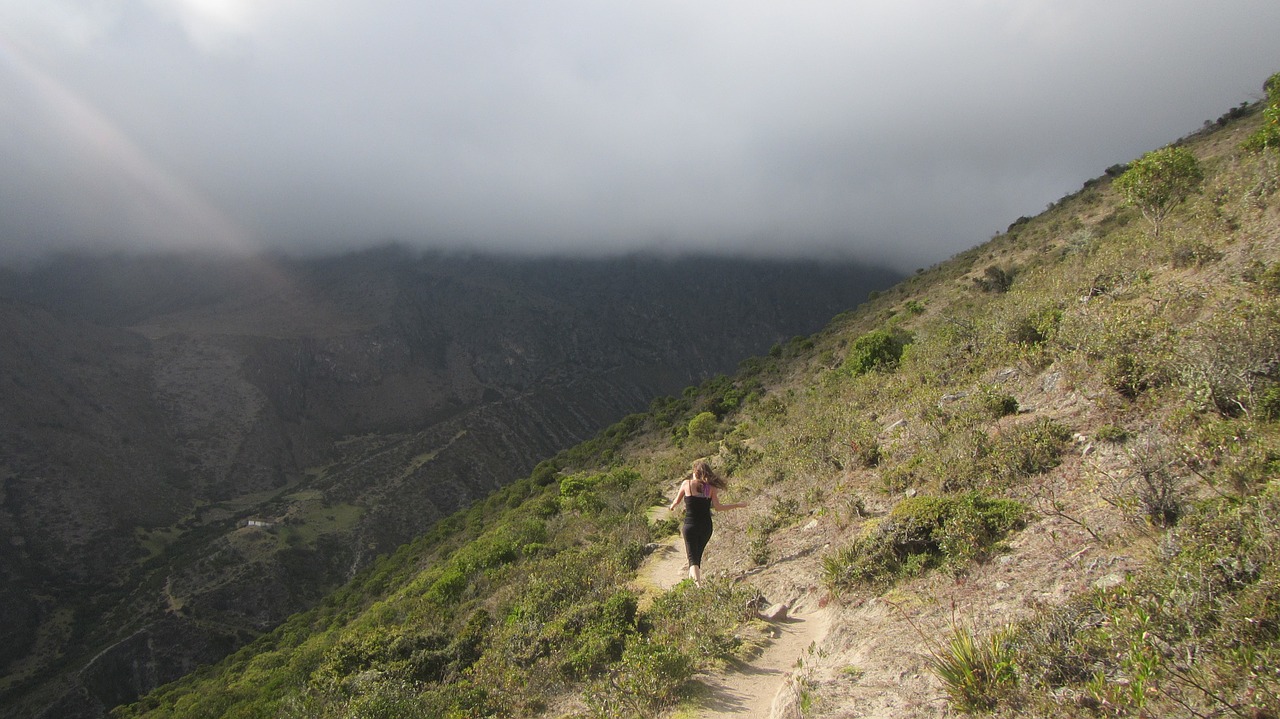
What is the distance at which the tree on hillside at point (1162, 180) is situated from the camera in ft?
48.5

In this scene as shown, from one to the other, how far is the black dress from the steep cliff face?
2421 inches

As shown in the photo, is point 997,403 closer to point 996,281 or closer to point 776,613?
point 776,613

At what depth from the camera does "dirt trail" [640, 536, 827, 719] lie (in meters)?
4.90

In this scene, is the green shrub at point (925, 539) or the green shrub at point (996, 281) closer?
the green shrub at point (925, 539)

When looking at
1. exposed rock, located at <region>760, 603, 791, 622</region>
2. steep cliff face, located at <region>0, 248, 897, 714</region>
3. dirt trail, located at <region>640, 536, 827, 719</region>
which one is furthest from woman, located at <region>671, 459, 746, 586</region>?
steep cliff face, located at <region>0, 248, 897, 714</region>

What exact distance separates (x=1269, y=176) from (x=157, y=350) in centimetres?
13225

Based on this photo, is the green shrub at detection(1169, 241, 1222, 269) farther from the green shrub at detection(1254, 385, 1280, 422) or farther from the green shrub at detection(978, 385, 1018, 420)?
the green shrub at detection(1254, 385, 1280, 422)

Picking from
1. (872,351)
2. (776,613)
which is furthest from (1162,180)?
(776,613)

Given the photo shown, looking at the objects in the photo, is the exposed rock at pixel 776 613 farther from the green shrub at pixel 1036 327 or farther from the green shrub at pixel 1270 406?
the green shrub at pixel 1036 327

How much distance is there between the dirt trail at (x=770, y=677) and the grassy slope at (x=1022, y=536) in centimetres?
25

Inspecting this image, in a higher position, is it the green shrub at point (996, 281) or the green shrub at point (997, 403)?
the green shrub at point (996, 281)

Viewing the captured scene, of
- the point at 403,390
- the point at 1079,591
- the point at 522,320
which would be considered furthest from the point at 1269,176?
the point at 522,320

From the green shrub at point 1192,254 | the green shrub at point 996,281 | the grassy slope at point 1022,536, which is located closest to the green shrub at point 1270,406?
the grassy slope at point 1022,536

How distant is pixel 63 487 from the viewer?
66875 mm
